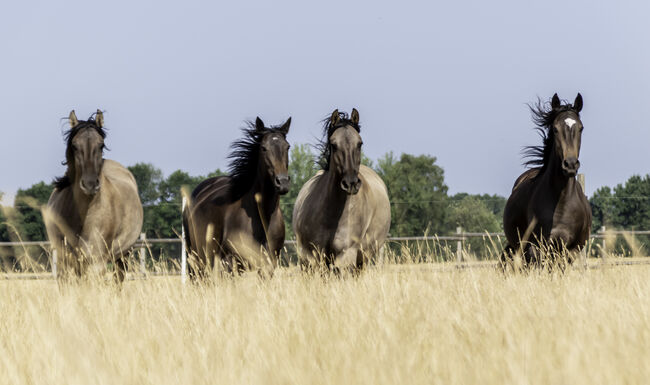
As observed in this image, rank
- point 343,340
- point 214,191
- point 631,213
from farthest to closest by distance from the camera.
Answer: point 631,213
point 214,191
point 343,340

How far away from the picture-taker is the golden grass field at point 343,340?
10.9 ft

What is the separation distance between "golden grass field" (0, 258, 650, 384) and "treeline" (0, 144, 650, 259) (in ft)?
110

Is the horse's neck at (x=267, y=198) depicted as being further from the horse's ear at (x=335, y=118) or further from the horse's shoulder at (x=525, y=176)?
the horse's shoulder at (x=525, y=176)

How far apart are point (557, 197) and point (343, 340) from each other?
5647 millimetres

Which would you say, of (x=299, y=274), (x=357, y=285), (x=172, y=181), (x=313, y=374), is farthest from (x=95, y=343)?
(x=172, y=181)

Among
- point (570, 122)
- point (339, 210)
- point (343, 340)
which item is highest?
point (570, 122)

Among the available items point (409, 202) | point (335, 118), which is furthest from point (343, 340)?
point (409, 202)

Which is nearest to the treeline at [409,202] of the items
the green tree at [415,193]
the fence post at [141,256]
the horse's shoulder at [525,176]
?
the green tree at [415,193]

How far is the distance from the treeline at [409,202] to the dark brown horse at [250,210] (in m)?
30.1

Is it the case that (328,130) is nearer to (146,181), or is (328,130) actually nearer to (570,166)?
(570,166)

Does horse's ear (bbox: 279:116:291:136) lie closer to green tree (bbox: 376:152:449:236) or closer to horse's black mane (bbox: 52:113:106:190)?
horse's black mane (bbox: 52:113:106:190)

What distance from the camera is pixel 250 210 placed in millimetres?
8711

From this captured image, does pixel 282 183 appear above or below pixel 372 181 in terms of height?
below

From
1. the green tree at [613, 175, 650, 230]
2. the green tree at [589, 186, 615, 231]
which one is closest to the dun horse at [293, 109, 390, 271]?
the green tree at [613, 175, 650, 230]
